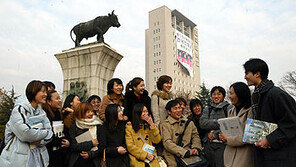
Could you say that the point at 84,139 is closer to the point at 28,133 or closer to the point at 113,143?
the point at 113,143

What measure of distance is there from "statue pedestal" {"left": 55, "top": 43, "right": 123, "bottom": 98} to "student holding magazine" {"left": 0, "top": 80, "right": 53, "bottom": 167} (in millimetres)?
4505

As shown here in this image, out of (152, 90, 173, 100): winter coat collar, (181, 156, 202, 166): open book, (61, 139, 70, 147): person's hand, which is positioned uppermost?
(152, 90, 173, 100): winter coat collar

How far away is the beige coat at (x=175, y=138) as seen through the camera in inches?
148

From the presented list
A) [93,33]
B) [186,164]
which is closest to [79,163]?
[186,164]

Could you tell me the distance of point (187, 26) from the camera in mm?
78938

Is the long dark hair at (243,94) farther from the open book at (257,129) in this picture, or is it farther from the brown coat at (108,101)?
the brown coat at (108,101)

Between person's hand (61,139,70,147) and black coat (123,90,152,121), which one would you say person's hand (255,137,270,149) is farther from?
person's hand (61,139,70,147)

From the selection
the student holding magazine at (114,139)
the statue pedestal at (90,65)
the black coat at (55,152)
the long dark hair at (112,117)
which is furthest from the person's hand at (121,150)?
the statue pedestal at (90,65)

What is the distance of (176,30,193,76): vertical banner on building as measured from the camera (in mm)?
68000

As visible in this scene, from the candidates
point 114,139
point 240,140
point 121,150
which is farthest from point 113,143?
point 240,140

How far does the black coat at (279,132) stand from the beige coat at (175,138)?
1518 mm

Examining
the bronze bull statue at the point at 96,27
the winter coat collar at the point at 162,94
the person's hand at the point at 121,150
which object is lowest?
the person's hand at the point at 121,150

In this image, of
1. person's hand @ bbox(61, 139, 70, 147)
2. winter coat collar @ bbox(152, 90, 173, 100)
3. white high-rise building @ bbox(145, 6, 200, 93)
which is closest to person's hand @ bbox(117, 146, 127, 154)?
person's hand @ bbox(61, 139, 70, 147)

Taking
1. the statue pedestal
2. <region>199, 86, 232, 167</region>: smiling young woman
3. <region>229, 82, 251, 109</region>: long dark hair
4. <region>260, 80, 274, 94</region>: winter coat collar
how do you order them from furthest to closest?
the statue pedestal → <region>199, 86, 232, 167</region>: smiling young woman → <region>229, 82, 251, 109</region>: long dark hair → <region>260, 80, 274, 94</region>: winter coat collar
